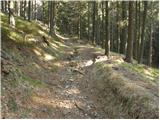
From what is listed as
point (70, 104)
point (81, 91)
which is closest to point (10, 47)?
point (81, 91)

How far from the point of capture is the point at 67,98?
15977 millimetres

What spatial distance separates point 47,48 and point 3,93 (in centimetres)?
1426

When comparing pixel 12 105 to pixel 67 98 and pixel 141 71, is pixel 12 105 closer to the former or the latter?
pixel 67 98

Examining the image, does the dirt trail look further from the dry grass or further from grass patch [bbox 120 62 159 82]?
grass patch [bbox 120 62 159 82]

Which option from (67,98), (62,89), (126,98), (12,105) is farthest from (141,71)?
(12,105)

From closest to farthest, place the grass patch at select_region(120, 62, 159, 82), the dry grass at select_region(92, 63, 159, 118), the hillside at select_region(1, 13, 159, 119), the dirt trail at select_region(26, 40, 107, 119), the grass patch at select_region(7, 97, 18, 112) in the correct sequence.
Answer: the grass patch at select_region(7, 97, 18, 112) → the dry grass at select_region(92, 63, 159, 118) → the hillside at select_region(1, 13, 159, 119) → the dirt trail at select_region(26, 40, 107, 119) → the grass patch at select_region(120, 62, 159, 82)

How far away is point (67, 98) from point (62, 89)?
1.70 metres

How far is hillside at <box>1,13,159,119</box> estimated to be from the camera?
13.1 meters

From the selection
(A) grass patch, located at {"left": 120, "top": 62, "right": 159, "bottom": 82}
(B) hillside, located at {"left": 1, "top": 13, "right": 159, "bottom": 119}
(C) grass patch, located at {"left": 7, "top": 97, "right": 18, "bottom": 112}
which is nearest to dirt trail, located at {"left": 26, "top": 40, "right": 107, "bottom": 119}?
(B) hillside, located at {"left": 1, "top": 13, "right": 159, "bottom": 119}

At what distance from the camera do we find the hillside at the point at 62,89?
1309 centimetres

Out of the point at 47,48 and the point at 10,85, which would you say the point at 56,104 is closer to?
the point at 10,85

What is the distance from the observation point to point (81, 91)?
17.7m

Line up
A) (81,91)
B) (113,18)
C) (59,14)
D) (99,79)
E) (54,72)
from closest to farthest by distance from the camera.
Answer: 1. (81,91)
2. (99,79)
3. (54,72)
4. (113,18)
5. (59,14)

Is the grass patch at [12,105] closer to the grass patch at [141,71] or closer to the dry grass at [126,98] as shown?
the dry grass at [126,98]
